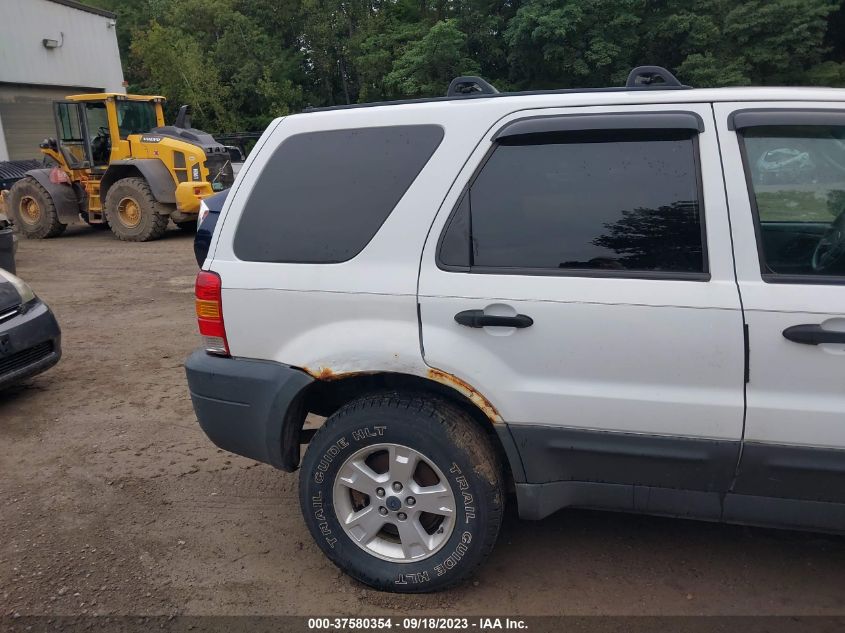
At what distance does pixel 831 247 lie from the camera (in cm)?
260

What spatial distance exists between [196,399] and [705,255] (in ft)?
7.10

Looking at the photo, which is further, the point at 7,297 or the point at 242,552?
the point at 7,297

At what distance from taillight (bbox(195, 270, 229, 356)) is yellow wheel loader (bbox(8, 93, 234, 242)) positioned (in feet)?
33.4

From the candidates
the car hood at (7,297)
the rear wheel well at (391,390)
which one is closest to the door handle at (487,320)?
the rear wheel well at (391,390)

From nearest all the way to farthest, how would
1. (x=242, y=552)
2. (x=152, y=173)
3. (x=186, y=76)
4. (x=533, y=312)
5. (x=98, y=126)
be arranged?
(x=533, y=312) < (x=242, y=552) < (x=152, y=173) < (x=98, y=126) < (x=186, y=76)

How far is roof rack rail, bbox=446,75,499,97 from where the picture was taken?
309 centimetres

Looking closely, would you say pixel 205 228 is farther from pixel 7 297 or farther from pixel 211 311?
pixel 211 311

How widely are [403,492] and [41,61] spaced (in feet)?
82.1

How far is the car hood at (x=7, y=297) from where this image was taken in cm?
492

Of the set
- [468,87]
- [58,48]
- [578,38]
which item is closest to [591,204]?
[468,87]

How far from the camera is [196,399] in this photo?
10.2 ft

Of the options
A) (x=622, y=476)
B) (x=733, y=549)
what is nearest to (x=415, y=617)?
(x=622, y=476)

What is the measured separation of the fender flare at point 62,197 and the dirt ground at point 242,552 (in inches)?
404

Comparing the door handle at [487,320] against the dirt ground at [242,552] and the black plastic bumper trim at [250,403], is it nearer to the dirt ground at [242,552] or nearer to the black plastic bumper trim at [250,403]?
the black plastic bumper trim at [250,403]
